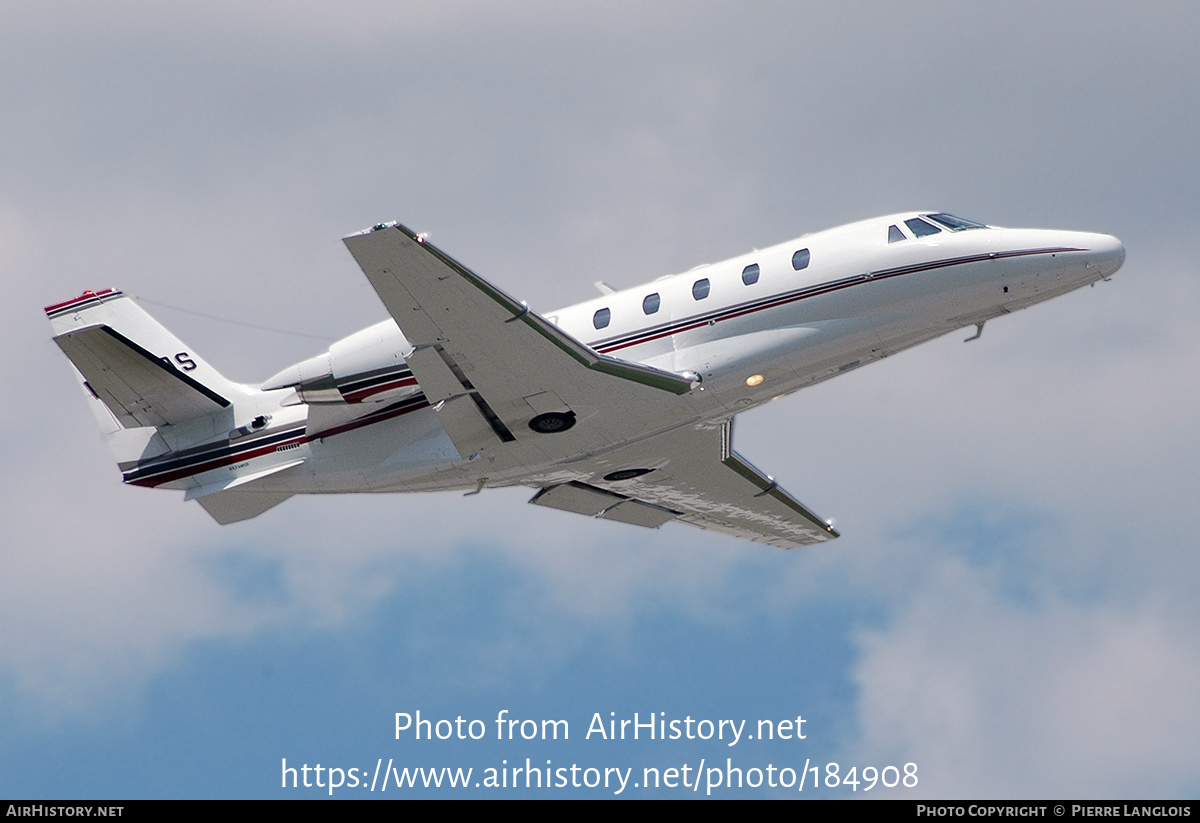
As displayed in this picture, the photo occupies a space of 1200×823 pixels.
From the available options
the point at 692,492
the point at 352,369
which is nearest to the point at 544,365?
the point at 352,369

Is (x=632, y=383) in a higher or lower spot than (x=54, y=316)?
lower

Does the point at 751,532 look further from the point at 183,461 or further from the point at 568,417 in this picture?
the point at 183,461

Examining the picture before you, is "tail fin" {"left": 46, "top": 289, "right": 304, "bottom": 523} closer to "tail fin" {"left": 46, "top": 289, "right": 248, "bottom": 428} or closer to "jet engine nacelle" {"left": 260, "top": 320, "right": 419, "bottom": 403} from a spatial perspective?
"tail fin" {"left": 46, "top": 289, "right": 248, "bottom": 428}

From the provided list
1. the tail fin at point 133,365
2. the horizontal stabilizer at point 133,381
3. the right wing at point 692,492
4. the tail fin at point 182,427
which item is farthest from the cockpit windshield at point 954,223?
the horizontal stabilizer at point 133,381

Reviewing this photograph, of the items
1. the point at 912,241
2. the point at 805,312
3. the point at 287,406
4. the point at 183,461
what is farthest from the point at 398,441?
the point at 912,241

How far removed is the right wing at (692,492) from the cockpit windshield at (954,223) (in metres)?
5.02

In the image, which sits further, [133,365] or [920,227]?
[133,365]

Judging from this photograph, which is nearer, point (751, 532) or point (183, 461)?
point (183, 461)

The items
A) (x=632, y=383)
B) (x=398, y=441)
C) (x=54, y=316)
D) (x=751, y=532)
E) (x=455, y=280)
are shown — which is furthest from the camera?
(x=751, y=532)

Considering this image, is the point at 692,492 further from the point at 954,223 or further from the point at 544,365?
the point at 954,223

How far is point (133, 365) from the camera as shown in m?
27.2

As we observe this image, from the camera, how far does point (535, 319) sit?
923 inches

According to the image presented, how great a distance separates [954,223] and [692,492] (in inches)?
311

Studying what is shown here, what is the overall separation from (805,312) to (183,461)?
1157 cm
